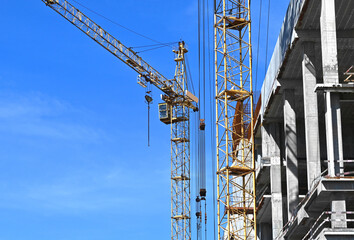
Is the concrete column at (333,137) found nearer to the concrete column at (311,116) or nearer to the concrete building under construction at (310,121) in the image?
the concrete building under construction at (310,121)

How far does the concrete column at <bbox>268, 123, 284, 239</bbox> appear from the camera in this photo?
61594mm

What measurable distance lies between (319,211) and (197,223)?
93.3 m

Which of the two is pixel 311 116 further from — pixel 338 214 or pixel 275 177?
pixel 275 177

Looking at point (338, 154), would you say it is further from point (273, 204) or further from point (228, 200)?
point (228, 200)

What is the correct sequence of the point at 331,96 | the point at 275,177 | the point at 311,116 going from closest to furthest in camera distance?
the point at 331,96, the point at 311,116, the point at 275,177

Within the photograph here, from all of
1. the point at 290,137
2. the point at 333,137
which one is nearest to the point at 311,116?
the point at 333,137

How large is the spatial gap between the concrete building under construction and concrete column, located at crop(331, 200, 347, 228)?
48mm

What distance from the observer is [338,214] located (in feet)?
131

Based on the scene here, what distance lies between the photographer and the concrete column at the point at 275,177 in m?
61.6

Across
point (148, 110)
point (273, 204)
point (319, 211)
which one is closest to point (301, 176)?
point (273, 204)

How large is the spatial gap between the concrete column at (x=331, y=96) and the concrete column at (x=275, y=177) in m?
20.1

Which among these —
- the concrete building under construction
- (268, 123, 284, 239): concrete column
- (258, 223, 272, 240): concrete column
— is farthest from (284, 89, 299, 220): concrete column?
(258, 223, 272, 240): concrete column

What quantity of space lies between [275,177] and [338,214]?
22.7 metres

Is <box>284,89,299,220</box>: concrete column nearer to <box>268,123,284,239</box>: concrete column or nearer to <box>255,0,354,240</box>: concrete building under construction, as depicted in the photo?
<box>255,0,354,240</box>: concrete building under construction
